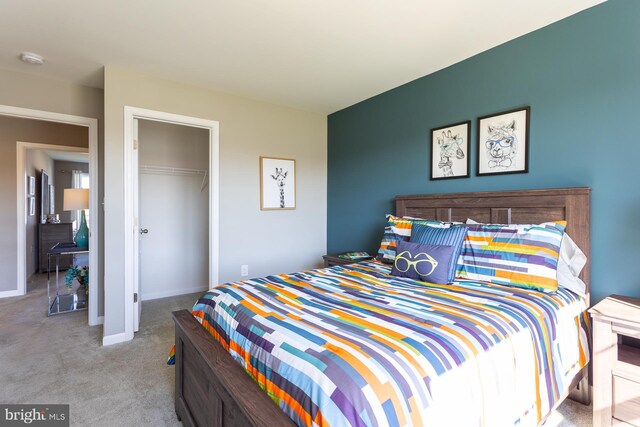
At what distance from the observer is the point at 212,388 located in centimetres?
131

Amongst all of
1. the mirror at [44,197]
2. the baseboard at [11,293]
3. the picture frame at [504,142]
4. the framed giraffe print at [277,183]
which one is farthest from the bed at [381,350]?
the mirror at [44,197]

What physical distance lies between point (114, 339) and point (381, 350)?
277 cm

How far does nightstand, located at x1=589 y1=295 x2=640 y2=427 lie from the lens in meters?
1.52

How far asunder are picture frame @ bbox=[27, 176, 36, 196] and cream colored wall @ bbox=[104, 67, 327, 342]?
133 inches

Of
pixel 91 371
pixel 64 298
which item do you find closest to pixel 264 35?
pixel 91 371

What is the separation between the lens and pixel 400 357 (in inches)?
39.7

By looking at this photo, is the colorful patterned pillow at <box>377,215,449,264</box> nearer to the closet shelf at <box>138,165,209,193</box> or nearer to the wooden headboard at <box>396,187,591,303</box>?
the wooden headboard at <box>396,187,591,303</box>

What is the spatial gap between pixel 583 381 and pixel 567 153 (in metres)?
1.44

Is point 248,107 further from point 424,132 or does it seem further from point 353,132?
point 424,132

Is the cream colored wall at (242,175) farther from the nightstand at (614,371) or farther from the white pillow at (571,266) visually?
the nightstand at (614,371)

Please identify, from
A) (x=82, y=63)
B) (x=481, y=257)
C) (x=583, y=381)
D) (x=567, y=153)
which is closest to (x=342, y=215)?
(x=481, y=257)

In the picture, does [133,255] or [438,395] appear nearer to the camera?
[438,395]

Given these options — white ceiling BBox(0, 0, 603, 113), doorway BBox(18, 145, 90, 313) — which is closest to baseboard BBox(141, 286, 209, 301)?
doorway BBox(18, 145, 90, 313)

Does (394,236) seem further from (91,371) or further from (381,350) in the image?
(91,371)
